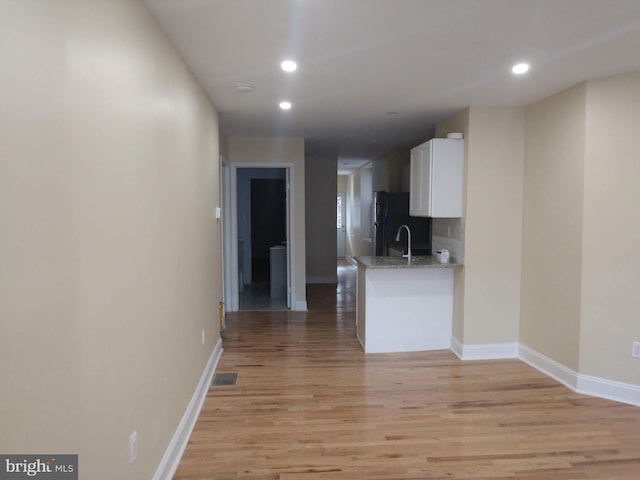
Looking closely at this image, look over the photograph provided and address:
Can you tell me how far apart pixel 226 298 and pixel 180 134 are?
3757mm

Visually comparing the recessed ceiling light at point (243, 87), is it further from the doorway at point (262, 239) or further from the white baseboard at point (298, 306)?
the white baseboard at point (298, 306)

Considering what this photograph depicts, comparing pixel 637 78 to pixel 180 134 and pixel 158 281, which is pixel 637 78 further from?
pixel 158 281

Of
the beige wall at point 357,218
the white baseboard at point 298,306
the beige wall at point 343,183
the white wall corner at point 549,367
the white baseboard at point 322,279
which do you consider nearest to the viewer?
Result: the white wall corner at point 549,367

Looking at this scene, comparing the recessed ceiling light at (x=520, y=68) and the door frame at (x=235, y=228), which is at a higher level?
the recessed ceiling light at (x=520, y=68)

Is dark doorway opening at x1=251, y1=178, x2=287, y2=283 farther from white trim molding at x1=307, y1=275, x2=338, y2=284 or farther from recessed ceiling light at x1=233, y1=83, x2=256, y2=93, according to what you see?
recessed ceiling light at x1=233, y1=83, x2=256, y2=93

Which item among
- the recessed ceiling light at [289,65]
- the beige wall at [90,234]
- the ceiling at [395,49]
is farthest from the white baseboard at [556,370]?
the recessed ceiling light at [289,65]

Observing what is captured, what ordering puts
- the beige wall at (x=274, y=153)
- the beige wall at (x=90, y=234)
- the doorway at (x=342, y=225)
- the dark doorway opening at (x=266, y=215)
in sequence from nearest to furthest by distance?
the beige wall at (x=90, y=234) < the beige wall at (x=274, y=153) < the dark doorway opening at (x=266, y=215) < the doorway at (x=342, y=225)

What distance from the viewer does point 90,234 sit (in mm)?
1460

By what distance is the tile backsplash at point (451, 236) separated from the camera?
431cm

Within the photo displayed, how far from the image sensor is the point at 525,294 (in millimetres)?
4160

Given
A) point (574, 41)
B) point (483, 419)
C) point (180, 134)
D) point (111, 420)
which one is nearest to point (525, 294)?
point (483, 419)

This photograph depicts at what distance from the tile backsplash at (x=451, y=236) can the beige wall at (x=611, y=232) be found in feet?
3.78

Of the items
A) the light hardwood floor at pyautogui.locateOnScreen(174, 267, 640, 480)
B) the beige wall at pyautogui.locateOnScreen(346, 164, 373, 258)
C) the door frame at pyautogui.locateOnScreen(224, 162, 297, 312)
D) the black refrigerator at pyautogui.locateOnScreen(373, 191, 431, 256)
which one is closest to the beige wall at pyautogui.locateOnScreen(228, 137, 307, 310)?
the door frame at pyautogui.locateOnScreen(224, 162, 297, 312)

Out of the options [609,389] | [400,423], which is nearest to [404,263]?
[400,423]
